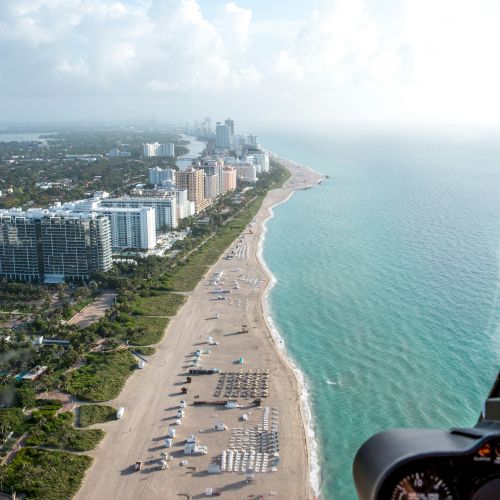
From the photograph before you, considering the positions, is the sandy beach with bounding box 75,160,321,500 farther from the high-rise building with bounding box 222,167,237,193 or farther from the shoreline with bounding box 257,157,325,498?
the high-rise building with bounding box 222,167,237,193

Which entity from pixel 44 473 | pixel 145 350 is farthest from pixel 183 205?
pixel 44 473

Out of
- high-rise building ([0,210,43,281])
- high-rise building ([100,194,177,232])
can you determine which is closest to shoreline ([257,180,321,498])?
high-rise building ([0,210,43,281])

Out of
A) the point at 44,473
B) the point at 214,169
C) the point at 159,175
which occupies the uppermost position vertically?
the point at 214,169

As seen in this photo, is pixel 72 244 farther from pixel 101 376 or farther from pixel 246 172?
pixel 246 172

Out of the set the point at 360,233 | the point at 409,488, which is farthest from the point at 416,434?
the point at 360,233

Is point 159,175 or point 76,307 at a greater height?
point 159,175

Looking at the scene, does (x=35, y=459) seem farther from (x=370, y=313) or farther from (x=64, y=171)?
(x=64, y=171)

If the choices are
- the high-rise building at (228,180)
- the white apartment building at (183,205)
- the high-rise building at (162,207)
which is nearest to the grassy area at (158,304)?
the high-rise building at (162,207)

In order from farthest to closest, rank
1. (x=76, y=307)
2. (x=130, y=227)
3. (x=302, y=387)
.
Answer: (x=130, y=227), (x=76, y=307), (x=302, y=387)
